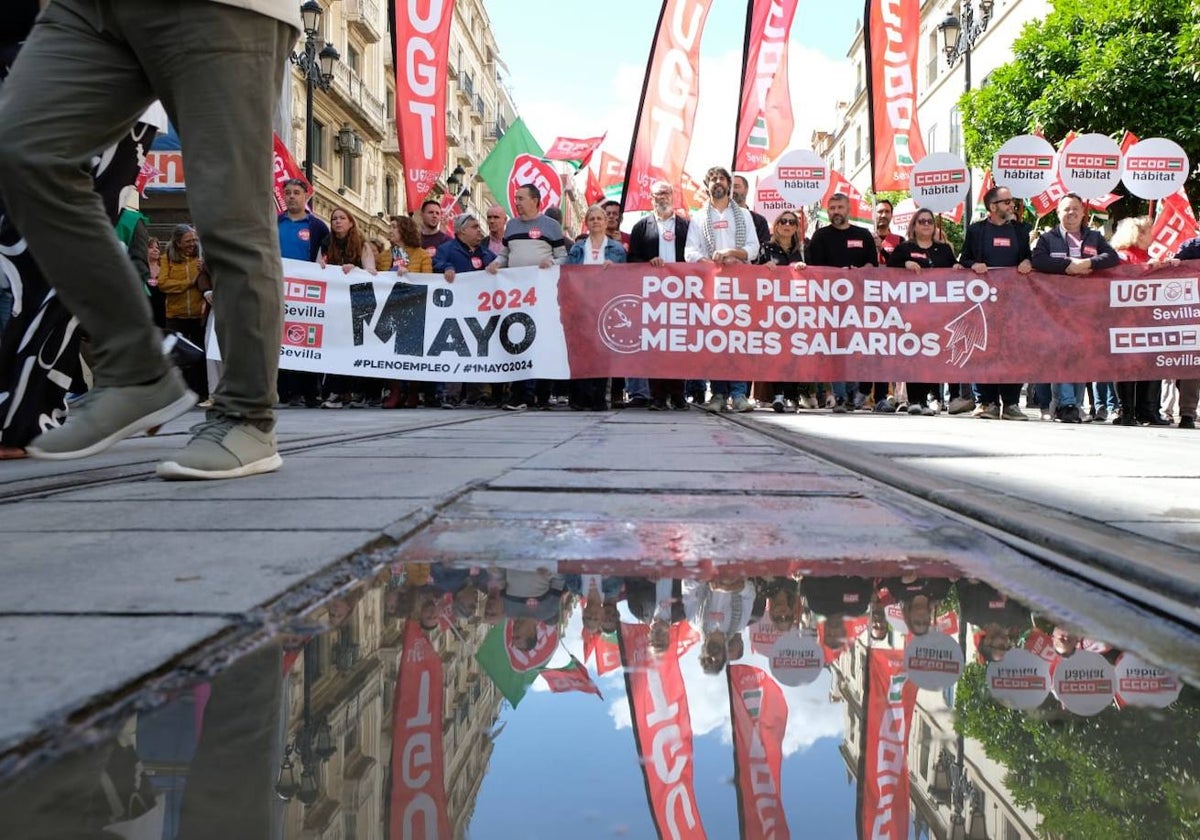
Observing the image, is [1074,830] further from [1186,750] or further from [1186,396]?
[1186,396]

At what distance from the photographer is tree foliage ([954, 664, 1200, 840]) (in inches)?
25.7

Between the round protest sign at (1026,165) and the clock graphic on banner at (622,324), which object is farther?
the round protest sign at (1026,165)

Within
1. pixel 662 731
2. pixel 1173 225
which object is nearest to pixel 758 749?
pixel 662 731

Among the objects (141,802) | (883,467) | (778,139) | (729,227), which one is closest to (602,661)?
(141,802)

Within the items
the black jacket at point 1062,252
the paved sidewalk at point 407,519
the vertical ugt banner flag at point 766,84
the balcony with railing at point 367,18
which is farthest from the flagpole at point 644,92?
the balcony with railing at point 367,18

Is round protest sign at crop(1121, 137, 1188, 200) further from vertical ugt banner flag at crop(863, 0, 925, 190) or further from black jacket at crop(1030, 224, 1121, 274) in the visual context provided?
black jacket at crop(1030, 224, 1121, 274)

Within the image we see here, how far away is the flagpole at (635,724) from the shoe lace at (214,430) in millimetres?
1720

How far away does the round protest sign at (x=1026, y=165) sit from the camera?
433 inches

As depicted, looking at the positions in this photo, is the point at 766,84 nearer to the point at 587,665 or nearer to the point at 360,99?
the point at 587,665

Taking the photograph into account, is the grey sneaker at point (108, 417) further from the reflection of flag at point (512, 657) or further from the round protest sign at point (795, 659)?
the round protest sign at point (795, 659)

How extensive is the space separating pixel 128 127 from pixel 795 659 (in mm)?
2434

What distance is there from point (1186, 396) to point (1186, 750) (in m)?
8.44

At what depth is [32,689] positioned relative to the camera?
2.59 ft

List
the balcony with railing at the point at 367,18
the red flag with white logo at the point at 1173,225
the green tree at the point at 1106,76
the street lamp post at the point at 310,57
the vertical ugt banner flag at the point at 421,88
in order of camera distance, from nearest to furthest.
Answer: the vertical ugt banner flag at the point at 421,88
the red flag with white logo at the point at 1173,225
the street lamp post at the point at 310,57
the green tree at the point at 1106,76
the balcony with railing at the point at 367,18
